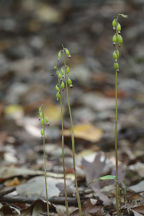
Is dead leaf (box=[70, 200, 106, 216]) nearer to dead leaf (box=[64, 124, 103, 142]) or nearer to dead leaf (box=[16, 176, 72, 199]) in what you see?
dead leaf (box=[16, 176, 72, 199])

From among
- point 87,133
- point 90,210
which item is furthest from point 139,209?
point 87,133

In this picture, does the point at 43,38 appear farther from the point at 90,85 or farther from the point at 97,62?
the point at 90,85

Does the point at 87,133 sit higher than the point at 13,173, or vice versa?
the point at 87,133

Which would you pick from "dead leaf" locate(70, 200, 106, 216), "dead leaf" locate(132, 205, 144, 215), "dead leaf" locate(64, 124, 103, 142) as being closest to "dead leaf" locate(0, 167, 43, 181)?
"dead leaf" locate(70, 200, 106, 216)

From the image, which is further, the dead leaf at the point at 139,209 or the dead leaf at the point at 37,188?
the dead leaf at the point at 37,188

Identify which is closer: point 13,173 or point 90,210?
point 90,210

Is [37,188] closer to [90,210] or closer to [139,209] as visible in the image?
[90,210]

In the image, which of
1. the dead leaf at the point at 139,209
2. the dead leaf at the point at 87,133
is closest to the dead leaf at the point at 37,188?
the dead leaf at the point at 139,209

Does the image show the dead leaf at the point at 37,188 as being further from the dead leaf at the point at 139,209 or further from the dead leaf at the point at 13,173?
the dead leaf at the point at 139,209
